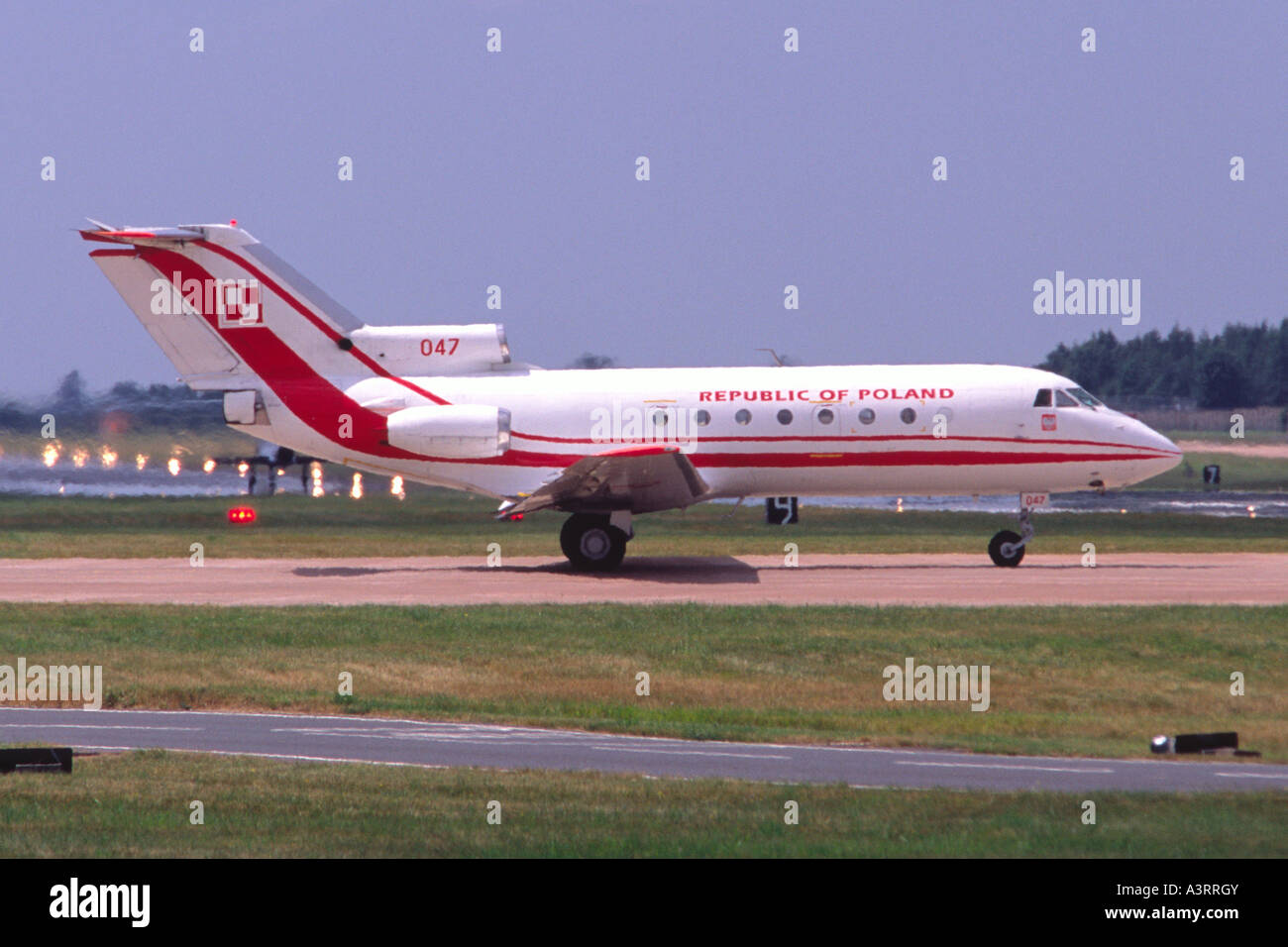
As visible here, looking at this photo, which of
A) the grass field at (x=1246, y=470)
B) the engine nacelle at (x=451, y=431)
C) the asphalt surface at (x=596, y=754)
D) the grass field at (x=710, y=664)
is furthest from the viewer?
the grass field at (x=1246, y=470)

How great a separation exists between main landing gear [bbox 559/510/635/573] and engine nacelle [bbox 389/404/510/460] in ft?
7.43

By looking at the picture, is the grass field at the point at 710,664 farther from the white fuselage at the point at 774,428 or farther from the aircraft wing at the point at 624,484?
the white fuselage at the point at 774,428

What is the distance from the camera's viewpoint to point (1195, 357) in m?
94.6

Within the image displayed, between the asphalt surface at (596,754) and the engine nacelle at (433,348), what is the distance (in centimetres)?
1424

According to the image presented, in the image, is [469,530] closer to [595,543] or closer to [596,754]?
[595,543]

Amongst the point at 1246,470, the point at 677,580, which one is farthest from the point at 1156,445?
the point at 1246,470

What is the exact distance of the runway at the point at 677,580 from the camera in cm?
2688

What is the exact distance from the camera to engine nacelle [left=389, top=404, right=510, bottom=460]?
3027 cm

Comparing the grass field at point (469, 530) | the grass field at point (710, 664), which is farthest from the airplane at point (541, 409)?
the grass field at point (710, 664)

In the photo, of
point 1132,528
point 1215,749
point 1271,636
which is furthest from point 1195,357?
point 1215,749

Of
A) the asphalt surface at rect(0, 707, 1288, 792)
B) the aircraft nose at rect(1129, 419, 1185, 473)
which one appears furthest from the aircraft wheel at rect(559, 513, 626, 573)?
the asphalt surface at rect(0, 707, 1288, 792)

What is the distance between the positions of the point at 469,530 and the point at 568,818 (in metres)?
30.6

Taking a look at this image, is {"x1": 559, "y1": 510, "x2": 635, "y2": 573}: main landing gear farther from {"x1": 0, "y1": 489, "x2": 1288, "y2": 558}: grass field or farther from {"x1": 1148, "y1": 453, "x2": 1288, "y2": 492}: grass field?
{"x1": 1148, "y1": 453, "x2": 1288, "y2": 492}: grass field
